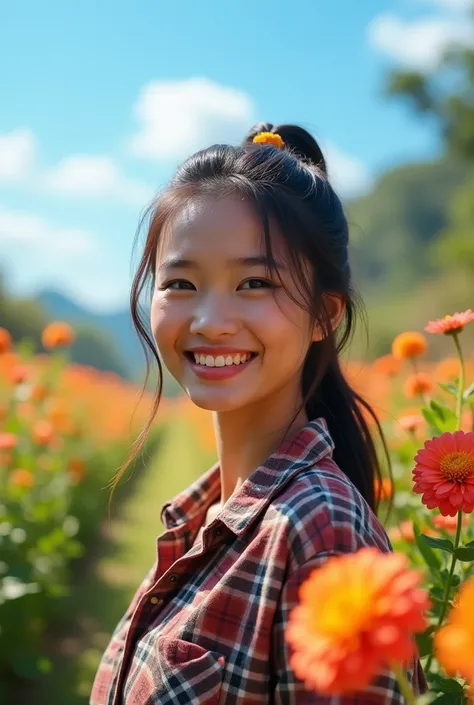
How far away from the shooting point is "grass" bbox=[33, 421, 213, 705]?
3.18 metres

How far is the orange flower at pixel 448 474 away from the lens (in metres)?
1.12

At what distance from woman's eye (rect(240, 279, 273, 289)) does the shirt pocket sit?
542mm

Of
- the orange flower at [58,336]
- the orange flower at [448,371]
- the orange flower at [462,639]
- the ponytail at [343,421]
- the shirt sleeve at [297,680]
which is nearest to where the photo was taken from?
the orange flower at [462,639]

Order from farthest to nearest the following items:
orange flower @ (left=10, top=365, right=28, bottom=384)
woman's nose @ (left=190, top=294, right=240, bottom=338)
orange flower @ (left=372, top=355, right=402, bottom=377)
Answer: orange flower @ (left=10, top=365, right=28, bottom=384) < orange flower @ (left=372, top=355, right=402, bottom=377) < woman's nose @ (left=190, top=294, right=240, bottom=338)

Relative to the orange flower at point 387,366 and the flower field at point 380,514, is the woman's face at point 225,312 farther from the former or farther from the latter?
the orange flower at point 387,366

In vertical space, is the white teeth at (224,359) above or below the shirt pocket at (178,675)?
above

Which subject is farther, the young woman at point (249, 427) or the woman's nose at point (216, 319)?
the woman's nose at point (216, 319)

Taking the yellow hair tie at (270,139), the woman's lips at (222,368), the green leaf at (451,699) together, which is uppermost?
the yellow hair tie at (270,139)

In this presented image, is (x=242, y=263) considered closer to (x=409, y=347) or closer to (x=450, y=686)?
(x=450, y=686)

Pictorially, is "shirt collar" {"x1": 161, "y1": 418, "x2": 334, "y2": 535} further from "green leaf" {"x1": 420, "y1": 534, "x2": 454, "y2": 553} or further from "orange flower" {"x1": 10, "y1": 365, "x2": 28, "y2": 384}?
"orange flower" {"x1": 10, "y1": 365, "x2": 28, "y2": 384}

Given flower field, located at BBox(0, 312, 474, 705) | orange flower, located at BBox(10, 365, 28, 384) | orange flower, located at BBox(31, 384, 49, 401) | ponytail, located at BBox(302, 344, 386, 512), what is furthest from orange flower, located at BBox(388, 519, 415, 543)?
orange flower, located at BBox(31, 384, 49, 401)

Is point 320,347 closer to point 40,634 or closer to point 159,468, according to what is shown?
point 40,634

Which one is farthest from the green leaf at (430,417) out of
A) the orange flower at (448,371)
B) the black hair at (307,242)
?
the orange flower at (448,371)

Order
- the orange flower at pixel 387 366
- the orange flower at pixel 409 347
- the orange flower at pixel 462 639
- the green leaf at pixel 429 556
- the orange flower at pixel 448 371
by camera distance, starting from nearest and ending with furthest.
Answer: the orange flower at pixel 462 639
the green leaf at pixel 429 556
the orange flower at pixel 409 347
the orange flower at pixel 448 371
the orange flower at pixel 387 366
